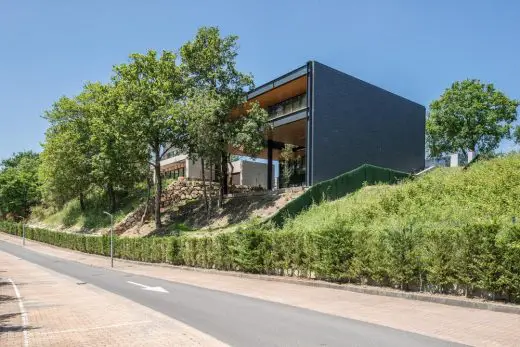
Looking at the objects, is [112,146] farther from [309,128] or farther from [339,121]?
[339,121]

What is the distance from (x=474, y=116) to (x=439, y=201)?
3289cm

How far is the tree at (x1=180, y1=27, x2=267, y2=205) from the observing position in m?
33.4

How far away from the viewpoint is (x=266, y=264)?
68.1 ft

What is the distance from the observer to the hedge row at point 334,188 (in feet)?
91.8

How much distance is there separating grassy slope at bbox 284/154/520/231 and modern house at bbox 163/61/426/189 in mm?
7422

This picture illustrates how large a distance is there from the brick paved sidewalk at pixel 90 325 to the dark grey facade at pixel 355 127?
2099 cm

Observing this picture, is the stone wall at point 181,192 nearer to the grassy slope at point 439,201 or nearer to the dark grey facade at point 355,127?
the dark grey facade at point 355,127

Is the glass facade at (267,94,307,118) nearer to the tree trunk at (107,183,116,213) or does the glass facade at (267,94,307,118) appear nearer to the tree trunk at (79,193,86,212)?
the tree trunk at (107,183,116,213)

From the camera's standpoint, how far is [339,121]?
34.3 metres

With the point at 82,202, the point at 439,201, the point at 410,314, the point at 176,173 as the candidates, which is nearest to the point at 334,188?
the point at 439,201

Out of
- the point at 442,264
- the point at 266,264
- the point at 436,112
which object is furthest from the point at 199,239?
the point at 436,112

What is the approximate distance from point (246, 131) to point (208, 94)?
4.55 metres

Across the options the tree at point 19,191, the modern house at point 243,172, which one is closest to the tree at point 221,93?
the modern house at point 243,172

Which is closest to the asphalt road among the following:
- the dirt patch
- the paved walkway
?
the paved walkway
